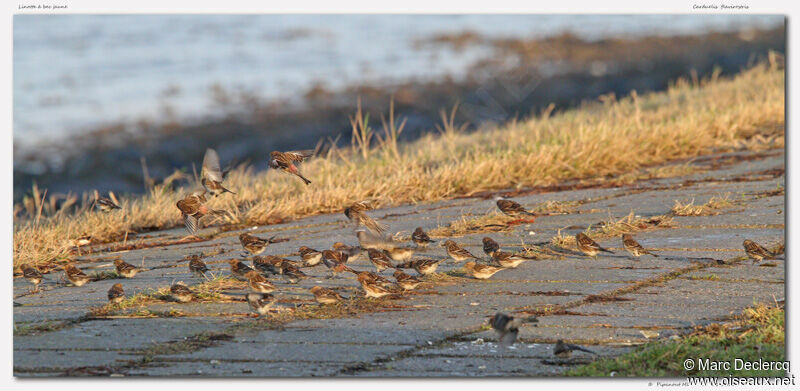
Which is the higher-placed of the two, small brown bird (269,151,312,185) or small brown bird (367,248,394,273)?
small brown bird (269,151,312,185)

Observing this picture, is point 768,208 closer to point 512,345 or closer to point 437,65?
point 512,345

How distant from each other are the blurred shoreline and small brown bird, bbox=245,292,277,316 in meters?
7.66

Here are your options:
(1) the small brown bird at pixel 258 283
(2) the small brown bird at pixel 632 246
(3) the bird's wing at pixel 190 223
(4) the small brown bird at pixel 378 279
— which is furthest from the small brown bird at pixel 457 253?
(3) the bird's wing at pixel 190 223

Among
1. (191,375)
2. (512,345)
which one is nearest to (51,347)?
(191,375)

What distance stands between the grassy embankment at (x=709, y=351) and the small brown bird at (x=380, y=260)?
172cm

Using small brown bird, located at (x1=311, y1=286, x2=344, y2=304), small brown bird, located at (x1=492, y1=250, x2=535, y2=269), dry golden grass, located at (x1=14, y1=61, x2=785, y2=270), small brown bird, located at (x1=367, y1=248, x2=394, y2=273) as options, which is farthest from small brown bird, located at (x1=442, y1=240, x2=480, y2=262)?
dry golden grass, located at (x1=14, y1=61, x2=785, y2=270)

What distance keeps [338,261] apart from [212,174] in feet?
3.16

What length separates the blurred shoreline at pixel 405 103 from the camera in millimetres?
Answer: 14492

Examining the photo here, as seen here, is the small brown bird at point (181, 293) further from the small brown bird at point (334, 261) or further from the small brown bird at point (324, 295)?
the small brown bird at point (334, 261)

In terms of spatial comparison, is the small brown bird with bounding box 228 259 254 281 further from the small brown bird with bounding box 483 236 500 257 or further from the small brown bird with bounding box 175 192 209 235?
the small brown bird with bounding box 483 236 500 257

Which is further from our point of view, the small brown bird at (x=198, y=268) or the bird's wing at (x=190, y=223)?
the bird's wing at (x=190, y=223)

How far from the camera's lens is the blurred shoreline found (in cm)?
1449

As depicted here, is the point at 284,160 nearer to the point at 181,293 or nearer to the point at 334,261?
the point at 334,261

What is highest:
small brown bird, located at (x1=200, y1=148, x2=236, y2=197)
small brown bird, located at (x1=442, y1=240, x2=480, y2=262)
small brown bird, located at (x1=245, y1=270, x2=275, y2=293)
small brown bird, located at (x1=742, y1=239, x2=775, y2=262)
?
small brown bird, located at (x1=200, y1=148, x2=236, y2=197)
